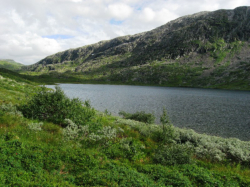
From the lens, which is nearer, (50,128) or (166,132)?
(50,128)

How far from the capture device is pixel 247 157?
1440 centimetres

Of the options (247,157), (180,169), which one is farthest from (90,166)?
(247,157)

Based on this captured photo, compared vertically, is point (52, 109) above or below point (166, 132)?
above

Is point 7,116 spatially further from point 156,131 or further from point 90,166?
point 156,131

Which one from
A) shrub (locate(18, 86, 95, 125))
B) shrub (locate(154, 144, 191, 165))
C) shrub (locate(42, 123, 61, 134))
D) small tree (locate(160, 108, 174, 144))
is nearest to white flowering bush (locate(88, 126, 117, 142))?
shrub (locate(42, 123, 61, 134))

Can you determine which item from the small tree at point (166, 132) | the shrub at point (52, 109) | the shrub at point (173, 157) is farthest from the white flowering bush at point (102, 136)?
the small tree at point (166, 132)

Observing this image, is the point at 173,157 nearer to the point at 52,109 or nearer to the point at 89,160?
the point at 89,160

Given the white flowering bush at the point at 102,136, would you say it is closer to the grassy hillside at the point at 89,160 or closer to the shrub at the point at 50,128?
the grassy hillside at the point at 89,160

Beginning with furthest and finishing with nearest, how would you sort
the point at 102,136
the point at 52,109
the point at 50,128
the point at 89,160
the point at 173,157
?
the point at 52,109
the point at 50,128
the point at 102,136
the point at 173,157
the point at 89,160

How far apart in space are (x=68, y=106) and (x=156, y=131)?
10.6 meters

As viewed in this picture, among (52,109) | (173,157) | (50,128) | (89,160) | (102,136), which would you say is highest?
(52,109)

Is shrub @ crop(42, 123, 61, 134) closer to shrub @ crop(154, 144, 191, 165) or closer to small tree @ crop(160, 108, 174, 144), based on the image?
shrub @ crop(154, 144, 191, 165)

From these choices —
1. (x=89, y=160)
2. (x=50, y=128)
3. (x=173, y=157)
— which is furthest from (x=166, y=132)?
(x=50, y=128)

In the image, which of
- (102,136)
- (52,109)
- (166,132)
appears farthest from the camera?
(166,132)
